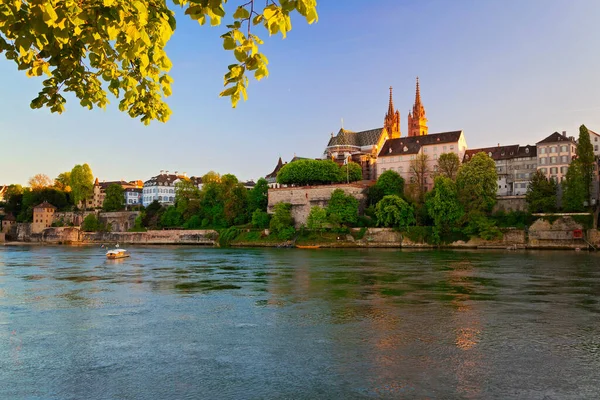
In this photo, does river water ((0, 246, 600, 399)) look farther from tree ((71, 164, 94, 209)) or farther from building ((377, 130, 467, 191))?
tree ((71, 164, 94, 209))

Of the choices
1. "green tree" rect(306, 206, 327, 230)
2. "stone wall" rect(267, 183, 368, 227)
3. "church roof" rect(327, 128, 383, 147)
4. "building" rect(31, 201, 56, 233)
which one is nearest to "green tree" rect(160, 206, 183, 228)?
"stone wall" rect(267, 183, 368, 227)

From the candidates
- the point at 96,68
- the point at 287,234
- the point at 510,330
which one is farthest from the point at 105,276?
the point at 287,234

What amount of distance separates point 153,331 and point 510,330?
10.4 m

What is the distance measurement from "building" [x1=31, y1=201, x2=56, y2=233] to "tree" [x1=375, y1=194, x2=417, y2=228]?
65.0 metres

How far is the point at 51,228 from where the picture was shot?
89.4 m

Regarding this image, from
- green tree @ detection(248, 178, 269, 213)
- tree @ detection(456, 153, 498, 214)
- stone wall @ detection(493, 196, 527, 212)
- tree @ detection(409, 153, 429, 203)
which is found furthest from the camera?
green tree @ detection(248, 178, 269, 213)

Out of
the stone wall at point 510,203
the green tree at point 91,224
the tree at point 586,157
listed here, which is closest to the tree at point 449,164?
the stone wall at point 510,203

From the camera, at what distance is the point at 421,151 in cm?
7638

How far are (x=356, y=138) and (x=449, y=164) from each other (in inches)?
1055

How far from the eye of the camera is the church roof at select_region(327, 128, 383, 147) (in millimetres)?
90250

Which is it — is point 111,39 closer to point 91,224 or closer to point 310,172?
point 310,172

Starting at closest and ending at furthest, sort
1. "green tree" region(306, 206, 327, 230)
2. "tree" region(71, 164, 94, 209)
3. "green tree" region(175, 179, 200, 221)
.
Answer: "green tree" region(306, 206, 327, 230) → "green tree" region(175, 179, 200, 221) → "tree" region(71, 164, 94, 209)

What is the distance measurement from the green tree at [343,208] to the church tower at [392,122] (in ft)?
123

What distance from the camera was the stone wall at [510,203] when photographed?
6112 centimetres
